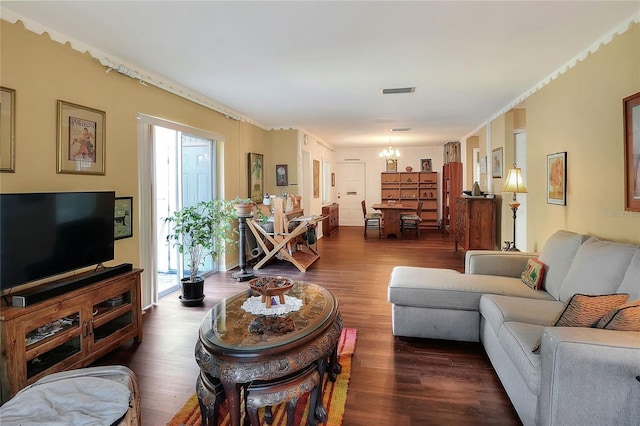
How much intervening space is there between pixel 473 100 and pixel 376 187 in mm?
6067

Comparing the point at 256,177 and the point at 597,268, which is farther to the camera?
the point at 256,177

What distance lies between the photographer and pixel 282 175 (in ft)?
22.1

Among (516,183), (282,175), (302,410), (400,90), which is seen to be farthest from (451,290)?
(282,175)

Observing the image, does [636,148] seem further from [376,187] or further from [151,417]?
[376,187]

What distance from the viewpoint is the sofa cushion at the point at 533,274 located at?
277cm

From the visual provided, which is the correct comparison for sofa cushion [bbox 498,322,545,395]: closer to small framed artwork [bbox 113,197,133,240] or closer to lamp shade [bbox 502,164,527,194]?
lamp shade [bbox 502,164,527,194]

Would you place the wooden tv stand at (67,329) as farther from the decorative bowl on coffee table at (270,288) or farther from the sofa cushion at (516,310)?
the sofa cushion at (516,310)

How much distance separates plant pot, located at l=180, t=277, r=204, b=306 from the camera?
3781 mm

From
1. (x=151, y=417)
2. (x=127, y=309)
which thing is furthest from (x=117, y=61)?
(x=151, y=417)

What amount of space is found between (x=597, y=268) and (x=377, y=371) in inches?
64.5

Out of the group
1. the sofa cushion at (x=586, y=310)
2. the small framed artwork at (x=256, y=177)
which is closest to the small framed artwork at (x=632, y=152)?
the sofa cushion at (x=586, y=310)

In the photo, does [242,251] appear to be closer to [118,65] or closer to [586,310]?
[118,65]

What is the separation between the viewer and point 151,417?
6.31 ft

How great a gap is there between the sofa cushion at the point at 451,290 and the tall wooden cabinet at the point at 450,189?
18.7 ft
